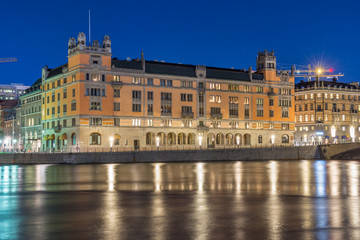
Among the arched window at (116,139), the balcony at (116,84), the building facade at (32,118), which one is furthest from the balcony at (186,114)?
the building facade at (32,118)

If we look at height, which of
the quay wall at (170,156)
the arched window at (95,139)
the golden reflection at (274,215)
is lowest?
the golden reflection at (274,215)

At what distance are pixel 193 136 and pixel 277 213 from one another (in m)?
111

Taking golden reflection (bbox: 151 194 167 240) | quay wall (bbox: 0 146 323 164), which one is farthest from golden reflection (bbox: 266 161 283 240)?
quay wall (bbox: 0 146 323 164)

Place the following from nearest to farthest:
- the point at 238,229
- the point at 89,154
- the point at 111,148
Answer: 1. the point at 238,229
2. the point at 89,154
3. the point at 111,148

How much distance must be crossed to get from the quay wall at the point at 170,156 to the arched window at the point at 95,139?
17871 millimetres

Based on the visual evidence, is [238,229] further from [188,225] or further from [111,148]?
[111,148]

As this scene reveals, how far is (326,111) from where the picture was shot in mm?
182875

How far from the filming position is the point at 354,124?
190125mm

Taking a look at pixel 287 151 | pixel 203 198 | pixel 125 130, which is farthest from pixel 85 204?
pixel 287 151

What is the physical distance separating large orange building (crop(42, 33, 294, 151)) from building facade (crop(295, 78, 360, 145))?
30.5 meters

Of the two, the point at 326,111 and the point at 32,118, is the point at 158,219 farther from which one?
the point at 326,111

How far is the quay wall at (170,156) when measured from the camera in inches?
→ 3939

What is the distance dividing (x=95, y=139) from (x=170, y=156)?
2210 centimetres

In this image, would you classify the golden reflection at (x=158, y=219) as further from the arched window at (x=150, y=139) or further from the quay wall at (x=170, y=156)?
the arched window at (x=150, y=139)
